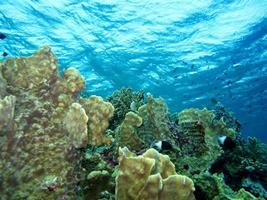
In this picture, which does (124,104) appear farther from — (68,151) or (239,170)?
(68,151)

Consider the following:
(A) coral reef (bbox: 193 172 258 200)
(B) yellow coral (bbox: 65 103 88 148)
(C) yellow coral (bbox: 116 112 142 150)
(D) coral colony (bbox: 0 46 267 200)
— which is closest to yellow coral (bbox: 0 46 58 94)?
(D) coral colony (bbox: 0 46 267 200)

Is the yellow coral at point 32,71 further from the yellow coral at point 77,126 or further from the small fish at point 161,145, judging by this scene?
the small fish at point 161,145

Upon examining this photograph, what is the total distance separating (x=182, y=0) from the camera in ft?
55.7

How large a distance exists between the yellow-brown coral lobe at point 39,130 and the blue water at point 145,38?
13335 mm

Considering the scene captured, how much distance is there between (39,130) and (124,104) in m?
4.21

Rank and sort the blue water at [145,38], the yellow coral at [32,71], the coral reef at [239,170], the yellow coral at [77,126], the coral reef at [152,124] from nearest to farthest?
1. the yellow coral at [77,126]
2. the yellow coral at [32,71]
3. the coral reef at [152,124]
4. the coral reef at [239,170]
5. the blue water at [145,38]

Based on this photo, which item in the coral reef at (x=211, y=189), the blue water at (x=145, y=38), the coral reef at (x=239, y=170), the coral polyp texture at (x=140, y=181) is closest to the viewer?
the coral polyp texture at (x=140, y=181)

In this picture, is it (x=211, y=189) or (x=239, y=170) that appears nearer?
(x=211, y=189)

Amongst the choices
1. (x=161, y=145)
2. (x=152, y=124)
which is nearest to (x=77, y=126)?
(x=161, y=145)

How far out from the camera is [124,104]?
764 centimetres

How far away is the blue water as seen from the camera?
17438mm

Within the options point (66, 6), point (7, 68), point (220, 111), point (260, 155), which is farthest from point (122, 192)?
point (66, 6)

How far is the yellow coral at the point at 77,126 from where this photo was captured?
3588 mm

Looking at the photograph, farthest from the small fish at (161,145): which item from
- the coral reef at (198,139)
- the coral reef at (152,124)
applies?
the coral reef at (152,124)
